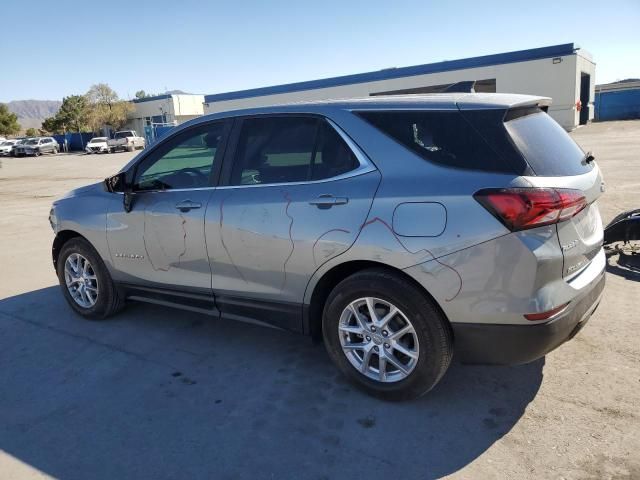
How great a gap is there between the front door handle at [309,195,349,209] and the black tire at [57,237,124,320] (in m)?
2.41

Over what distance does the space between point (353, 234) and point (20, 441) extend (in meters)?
2.31

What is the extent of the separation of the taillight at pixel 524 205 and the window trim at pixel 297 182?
29.2 inches

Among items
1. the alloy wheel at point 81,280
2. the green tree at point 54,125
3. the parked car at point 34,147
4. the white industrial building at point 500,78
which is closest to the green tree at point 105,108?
the green tree at point 54,125

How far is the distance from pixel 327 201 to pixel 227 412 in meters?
1.45

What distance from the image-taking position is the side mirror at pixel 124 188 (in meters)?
4.30

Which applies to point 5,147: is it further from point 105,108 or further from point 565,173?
point 565,173

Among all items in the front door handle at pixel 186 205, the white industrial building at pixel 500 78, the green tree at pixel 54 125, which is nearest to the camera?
the front door handle at pixel 186 205

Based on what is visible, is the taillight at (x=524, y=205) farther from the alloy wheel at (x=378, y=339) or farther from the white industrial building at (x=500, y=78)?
the white industrial building at (x=500, y=78)

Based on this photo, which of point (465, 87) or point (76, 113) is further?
point (76, 113)

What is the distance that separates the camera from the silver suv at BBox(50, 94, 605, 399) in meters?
2.75

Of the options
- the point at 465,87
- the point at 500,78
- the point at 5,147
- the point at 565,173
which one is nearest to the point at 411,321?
the point at 565,173

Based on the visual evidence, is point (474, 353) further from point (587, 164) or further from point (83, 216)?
Result: point (83, 216)

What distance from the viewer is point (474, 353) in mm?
2936

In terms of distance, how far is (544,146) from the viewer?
3016mm
